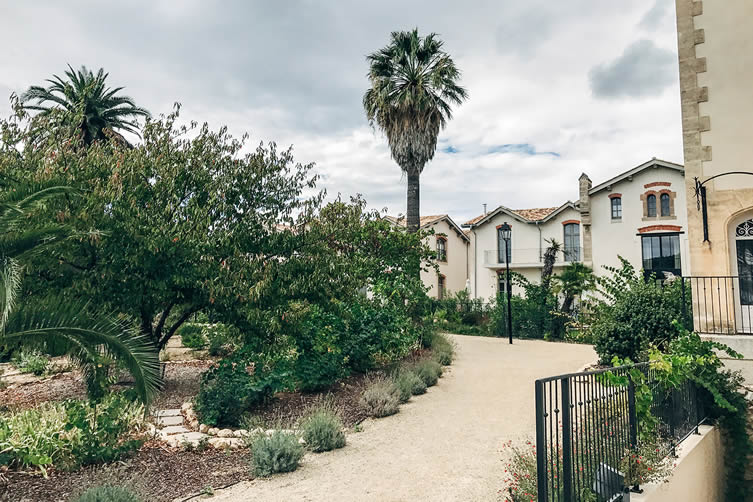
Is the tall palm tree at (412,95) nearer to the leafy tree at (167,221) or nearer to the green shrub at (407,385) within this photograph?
the green shrub at (407,385)

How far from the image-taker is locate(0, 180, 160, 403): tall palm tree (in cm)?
479

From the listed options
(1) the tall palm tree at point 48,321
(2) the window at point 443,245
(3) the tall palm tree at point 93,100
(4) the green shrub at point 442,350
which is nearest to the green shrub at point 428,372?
(4) the green shrub at point 442,350

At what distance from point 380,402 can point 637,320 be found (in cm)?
541

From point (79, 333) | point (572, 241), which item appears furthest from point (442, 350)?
point (572, 241)

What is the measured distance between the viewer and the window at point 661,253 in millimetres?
23812

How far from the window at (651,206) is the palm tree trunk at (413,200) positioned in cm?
1347

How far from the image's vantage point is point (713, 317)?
28.7 ft

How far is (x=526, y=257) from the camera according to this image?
2908 cm

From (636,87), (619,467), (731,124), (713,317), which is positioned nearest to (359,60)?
(636,87)

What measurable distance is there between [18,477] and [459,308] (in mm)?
21584

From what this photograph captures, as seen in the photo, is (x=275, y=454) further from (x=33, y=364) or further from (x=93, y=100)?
(x=93, y=100)

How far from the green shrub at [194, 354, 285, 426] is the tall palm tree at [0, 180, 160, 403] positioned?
6.15 feet

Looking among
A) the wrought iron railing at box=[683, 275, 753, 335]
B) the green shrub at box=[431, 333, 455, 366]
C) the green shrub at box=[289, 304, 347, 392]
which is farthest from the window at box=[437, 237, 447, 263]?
the wrought iron railing at box=[683, 275, 753, 335]

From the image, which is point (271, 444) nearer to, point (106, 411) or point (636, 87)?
point (106, 411)
